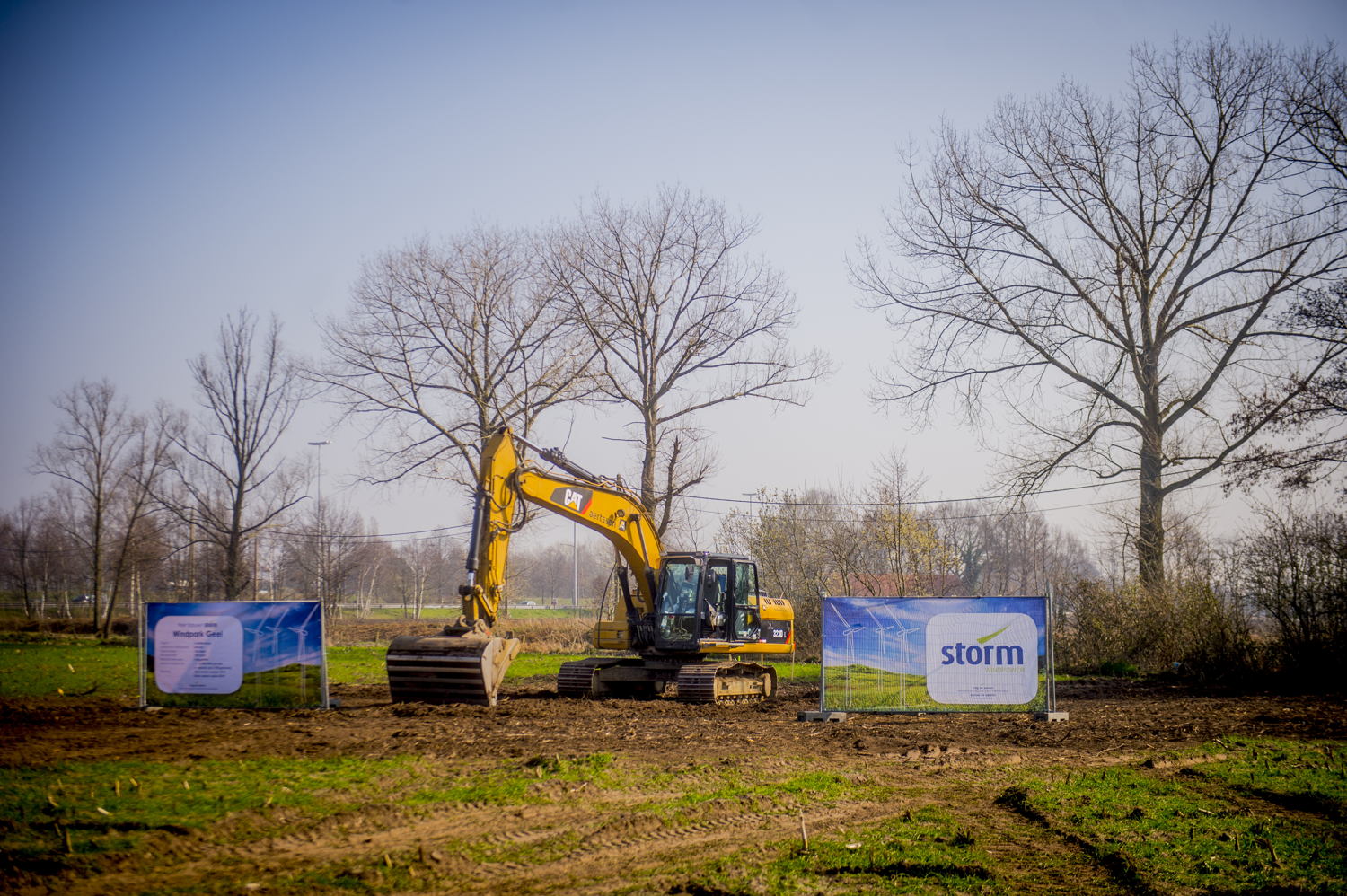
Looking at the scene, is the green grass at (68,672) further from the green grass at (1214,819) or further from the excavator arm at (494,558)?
the green grass at (1214,819)

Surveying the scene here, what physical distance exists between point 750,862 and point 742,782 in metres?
2.76

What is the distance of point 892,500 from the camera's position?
32938mm

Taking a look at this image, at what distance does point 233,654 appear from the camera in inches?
553

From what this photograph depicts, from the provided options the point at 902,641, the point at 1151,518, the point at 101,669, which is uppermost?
the point at 1151,518

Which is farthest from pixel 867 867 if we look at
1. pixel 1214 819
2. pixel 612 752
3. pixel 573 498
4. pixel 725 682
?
pixel 725 682

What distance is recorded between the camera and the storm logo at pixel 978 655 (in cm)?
1375

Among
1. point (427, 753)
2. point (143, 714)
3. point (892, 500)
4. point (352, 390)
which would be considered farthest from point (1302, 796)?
point (352, 390)

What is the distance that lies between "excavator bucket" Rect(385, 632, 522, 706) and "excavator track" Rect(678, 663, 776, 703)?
4068 mm

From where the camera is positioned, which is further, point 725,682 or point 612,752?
point 725,682

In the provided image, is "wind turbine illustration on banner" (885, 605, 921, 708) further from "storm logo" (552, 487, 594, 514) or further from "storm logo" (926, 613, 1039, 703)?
"storm logo" (552, 487, 594, 514)

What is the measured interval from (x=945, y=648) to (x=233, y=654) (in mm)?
10632

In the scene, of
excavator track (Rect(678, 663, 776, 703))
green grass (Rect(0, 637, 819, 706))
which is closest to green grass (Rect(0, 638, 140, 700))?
green grass (Rect(0, 637, 819, 706))

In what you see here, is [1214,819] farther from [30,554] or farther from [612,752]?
[30,554]

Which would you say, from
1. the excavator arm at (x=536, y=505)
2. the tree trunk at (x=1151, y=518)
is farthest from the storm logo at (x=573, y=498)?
the tree trunk at (x=1151, y=518)
